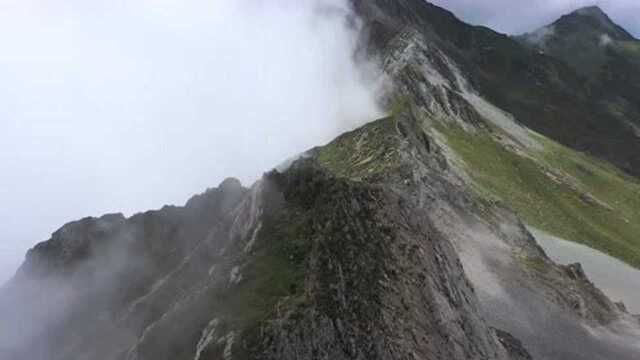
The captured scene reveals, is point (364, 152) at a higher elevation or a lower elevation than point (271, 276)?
higher

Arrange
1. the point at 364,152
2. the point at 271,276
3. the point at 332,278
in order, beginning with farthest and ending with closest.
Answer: the point at 364,152
the point at 271,276
the point at 332,278

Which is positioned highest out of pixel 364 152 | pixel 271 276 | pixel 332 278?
pixel 364 152

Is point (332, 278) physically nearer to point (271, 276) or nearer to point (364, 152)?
point (271, 276)

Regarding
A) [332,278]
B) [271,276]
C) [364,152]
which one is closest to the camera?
[332,278]

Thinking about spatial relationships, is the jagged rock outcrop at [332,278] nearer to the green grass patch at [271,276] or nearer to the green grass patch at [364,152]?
the green grass patch at [271,276]

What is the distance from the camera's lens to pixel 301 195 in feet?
348

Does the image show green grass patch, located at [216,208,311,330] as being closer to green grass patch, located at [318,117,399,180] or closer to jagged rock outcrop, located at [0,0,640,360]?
jagged rock outcrop, located at [0,0,640,360]

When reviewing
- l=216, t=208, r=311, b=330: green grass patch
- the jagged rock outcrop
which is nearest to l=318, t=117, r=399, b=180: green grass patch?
the jagged rock outcrop

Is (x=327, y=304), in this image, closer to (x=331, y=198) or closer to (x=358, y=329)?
(x=358, y=329)

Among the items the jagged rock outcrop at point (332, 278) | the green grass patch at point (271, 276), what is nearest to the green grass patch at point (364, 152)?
the jagged rock outcrop at point (332, 278)

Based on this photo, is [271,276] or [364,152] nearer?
[271,276]

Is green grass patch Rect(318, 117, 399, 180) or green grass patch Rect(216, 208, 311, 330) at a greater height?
green grass patch Rect(318, 117, 399, 180)

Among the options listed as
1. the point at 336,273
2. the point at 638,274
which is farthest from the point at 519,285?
the point at 638,274

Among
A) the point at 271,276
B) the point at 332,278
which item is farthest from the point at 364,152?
the point at 332,278
